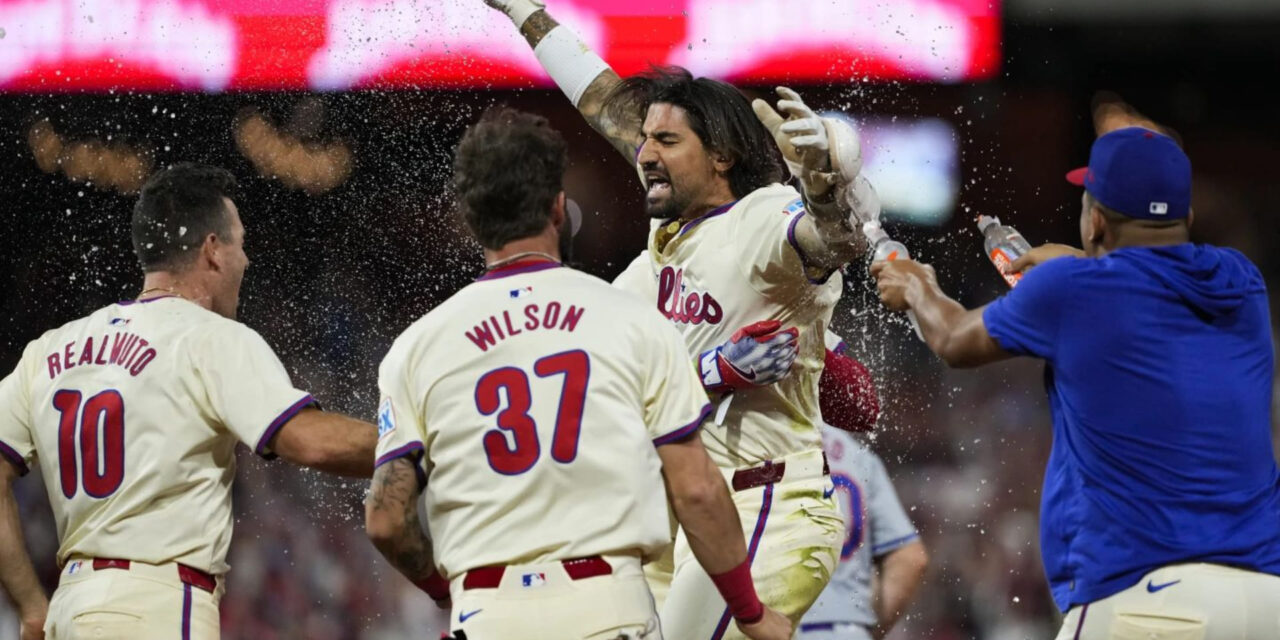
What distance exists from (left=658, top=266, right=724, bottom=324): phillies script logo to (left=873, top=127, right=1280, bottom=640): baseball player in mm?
1233

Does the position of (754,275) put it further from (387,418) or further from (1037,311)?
(387,418)

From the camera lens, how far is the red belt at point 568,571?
3430 mm

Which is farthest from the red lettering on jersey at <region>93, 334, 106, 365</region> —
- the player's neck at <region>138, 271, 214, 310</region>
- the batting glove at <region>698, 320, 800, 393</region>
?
the batting glove at <region>698, 320, 800, 393</region>

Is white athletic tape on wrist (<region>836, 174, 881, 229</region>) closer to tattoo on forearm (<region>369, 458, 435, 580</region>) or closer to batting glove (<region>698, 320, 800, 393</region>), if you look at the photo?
batting glove (<region>698, 320, 800, 393</region>)

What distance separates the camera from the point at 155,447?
4387 mm

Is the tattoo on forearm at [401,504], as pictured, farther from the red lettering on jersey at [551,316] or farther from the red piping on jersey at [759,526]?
the red piping on jersey at [759,526]

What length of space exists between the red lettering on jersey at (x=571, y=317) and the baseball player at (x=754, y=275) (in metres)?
0.94

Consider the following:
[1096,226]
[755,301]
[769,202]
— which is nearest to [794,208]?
[769,202]

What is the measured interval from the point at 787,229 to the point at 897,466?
570 cm

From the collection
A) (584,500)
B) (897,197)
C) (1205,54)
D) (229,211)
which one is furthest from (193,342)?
(1205,54)

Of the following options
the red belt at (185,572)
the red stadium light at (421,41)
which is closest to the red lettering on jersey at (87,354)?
the red belt at (185,572)

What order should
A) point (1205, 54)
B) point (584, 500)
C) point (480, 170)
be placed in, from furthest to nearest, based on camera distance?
point (1205, 54) < point (480, 170) < point (584, 500)

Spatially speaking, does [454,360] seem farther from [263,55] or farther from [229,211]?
[263,55]

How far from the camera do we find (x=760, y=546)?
4.57 m
